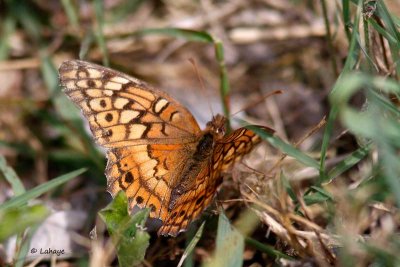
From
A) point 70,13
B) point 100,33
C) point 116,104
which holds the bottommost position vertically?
point 116,104

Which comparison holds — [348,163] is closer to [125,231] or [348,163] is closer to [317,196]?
[317,196]

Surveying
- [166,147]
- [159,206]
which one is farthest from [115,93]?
[159,206]

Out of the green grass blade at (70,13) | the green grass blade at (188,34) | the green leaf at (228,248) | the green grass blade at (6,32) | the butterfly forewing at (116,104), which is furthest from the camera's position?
the green grass blade at (6,32)

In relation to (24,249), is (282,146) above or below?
above

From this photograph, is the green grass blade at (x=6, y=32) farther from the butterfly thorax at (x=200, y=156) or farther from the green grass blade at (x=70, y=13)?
the butterfly thorax at (x=200, y=156)

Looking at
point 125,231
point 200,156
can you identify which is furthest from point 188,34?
point 125,231

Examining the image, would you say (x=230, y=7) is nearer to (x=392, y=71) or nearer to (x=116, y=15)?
(x=116, y=15)

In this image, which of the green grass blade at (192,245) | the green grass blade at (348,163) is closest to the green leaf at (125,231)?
the green grass blade at (192,245)
